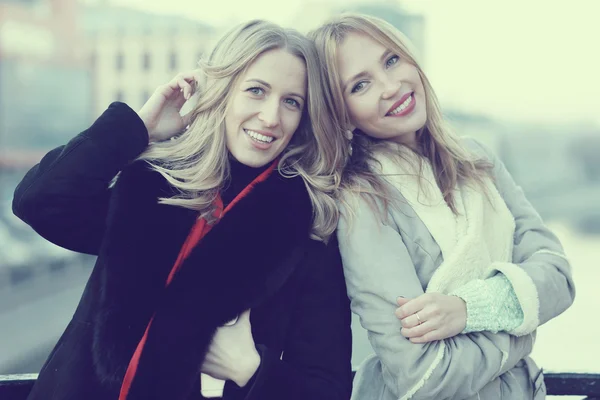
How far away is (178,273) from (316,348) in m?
0.41

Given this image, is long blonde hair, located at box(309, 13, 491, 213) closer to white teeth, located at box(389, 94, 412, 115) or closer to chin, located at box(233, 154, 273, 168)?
white teeth, located at box(389, 94, 412, 115)

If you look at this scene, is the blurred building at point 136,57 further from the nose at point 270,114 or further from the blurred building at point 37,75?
the nose at point 270,114

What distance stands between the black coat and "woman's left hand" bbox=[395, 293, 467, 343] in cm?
20

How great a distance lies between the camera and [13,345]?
1739 centimetres

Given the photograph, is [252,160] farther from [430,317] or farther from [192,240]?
[430,317]

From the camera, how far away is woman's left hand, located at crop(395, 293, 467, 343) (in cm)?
161

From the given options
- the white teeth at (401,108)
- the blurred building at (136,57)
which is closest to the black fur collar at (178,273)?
the white teeth at (401,108)

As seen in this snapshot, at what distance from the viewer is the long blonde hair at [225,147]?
1.83 metres

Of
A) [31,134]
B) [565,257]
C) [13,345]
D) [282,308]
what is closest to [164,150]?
[282,308]

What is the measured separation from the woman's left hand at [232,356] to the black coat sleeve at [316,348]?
2 cm

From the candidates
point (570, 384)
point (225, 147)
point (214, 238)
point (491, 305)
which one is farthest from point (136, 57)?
point (491, 305)

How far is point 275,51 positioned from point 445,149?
61 cm

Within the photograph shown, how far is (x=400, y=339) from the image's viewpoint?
64.3 inches

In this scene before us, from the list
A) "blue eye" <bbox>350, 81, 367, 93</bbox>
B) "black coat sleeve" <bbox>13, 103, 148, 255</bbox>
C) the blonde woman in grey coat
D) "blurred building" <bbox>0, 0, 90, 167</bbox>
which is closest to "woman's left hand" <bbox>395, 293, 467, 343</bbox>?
the blonde woman in grey coat
